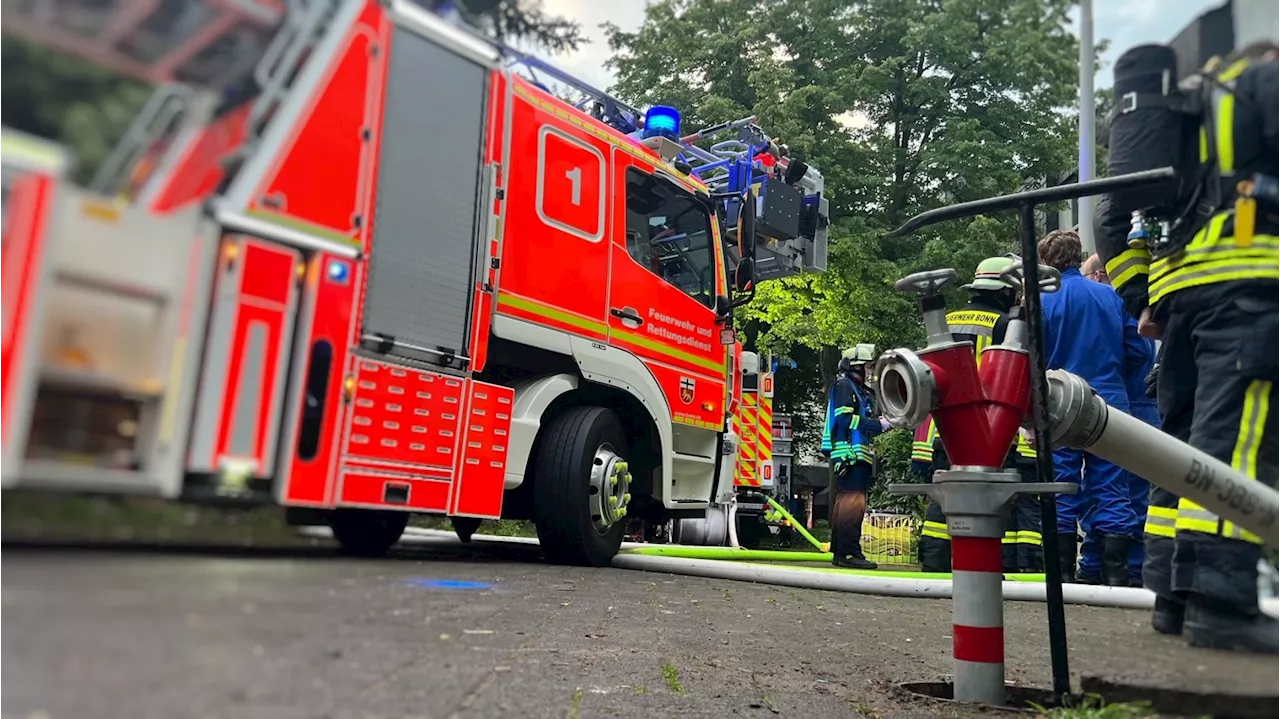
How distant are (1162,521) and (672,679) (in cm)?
101

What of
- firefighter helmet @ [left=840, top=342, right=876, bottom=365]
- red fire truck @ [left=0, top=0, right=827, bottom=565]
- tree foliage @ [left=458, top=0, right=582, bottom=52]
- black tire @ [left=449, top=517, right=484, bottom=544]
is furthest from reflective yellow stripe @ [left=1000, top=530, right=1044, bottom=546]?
tree foliage @ [left=458, top=0, right=582, bottom=52]

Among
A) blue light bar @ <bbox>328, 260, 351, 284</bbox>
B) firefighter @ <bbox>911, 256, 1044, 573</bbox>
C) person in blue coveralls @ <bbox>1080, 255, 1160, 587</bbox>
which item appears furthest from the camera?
firefighter @ <bbox>911, 256, 1044, 573</bbox>

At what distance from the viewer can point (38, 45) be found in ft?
1.13

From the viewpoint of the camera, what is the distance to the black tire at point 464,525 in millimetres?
624

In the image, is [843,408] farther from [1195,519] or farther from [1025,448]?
[1195,519]

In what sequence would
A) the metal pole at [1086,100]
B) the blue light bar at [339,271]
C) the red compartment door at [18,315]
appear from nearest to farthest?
1. the red compartment door at [18,315]
2. the blue light bar at [339,271]
3. the metal pole at [1086,100]

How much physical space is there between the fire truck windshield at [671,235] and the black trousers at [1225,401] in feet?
1.71

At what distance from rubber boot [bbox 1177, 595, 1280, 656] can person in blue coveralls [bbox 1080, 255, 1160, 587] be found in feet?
0.79

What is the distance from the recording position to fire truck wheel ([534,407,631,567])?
3.28 ft

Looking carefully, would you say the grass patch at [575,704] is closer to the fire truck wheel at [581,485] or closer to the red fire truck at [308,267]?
the fire truck wheel at [581,485]

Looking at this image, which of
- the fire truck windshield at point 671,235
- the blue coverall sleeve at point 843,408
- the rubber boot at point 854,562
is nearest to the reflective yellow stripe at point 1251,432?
the blue coverall sleeve at point 843,408

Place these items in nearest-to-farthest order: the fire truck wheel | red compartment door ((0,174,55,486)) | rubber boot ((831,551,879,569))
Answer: red compartment door ((0,174,55,486)), the fire truck wheel, rubber boot ((831,551,879,569))

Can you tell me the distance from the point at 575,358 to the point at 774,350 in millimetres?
453

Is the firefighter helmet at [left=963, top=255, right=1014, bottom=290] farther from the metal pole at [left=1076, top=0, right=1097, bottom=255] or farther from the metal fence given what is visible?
the metal fence
